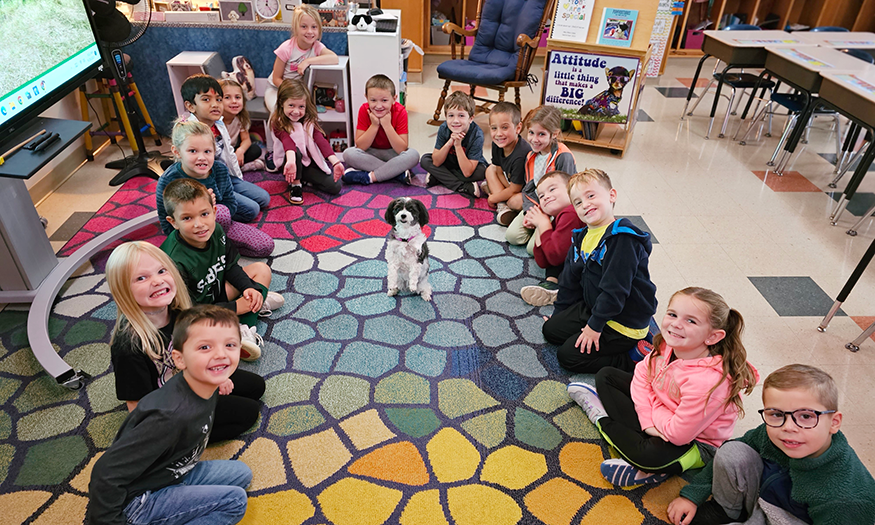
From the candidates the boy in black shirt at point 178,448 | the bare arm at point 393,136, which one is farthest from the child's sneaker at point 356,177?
the boy in black shirt at point 178,448

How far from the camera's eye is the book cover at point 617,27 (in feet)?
12.4

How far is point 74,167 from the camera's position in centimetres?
365

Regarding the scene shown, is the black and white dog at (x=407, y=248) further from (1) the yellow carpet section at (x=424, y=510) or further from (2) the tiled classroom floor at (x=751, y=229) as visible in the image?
(2) the tiled classroom floor at (x=751, y=229)

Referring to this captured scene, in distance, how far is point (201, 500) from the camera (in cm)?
148

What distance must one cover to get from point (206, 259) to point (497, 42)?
11.0ft

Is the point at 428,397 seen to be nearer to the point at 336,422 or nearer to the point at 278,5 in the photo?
the point at 336,422

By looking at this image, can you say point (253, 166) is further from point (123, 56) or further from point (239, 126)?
point (123, 56)

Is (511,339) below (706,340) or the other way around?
below

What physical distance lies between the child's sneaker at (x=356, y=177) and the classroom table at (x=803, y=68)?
9.72ft

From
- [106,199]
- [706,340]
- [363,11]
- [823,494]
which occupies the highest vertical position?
[363,11]

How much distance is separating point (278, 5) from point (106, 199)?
1.89 meters

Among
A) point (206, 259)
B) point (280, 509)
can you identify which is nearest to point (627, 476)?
point (280, 509)

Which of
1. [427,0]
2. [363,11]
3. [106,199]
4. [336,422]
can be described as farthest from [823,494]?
[427,0]

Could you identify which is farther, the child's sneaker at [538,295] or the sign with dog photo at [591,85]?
the sign with dog photo at [591,85]
